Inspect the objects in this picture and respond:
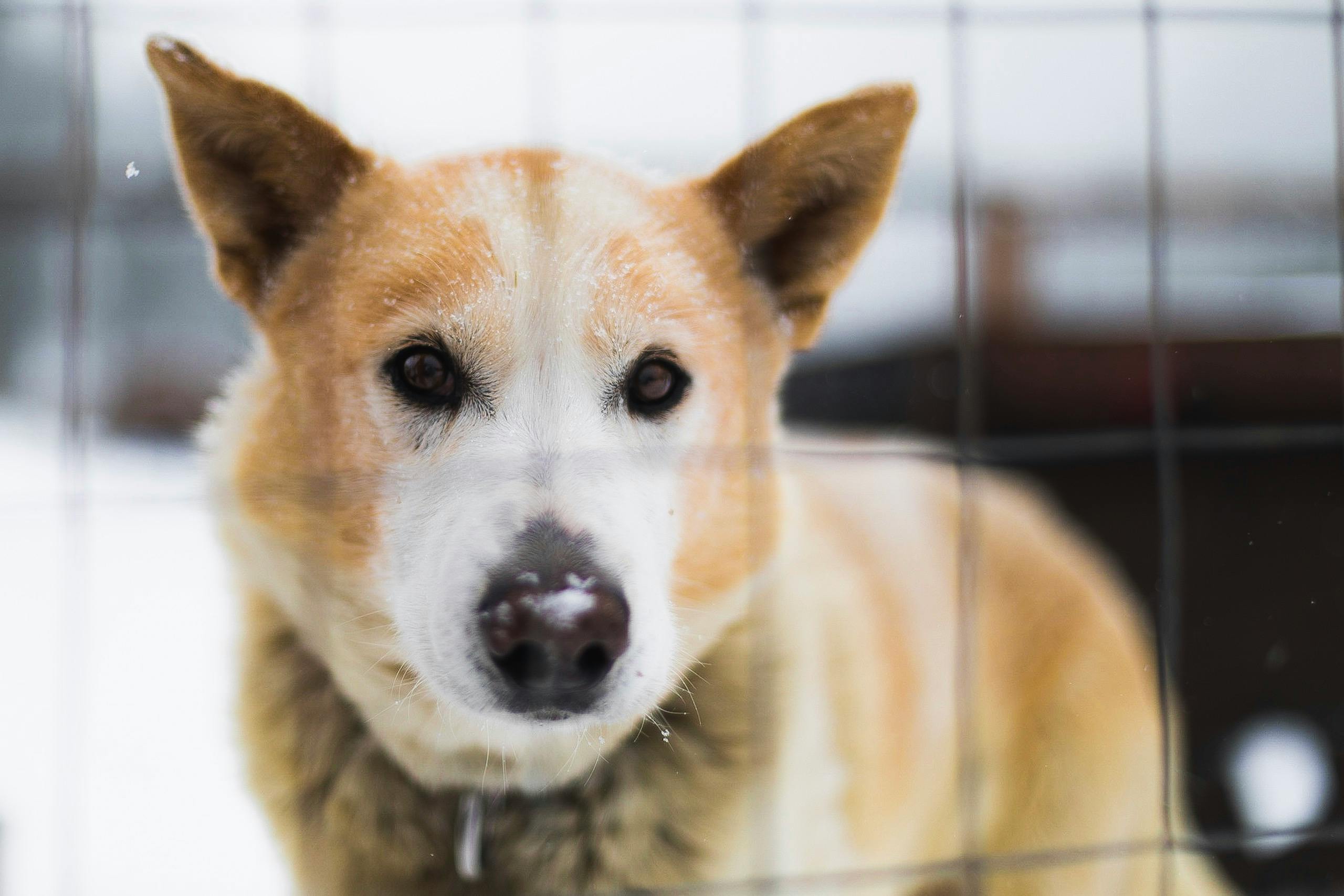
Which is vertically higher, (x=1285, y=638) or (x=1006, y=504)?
(x=1006, y=504)

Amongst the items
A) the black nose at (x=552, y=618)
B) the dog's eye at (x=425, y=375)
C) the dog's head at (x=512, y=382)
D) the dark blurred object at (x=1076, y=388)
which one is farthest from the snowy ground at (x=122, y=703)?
the dark blurred object at (x=1076, y=388)

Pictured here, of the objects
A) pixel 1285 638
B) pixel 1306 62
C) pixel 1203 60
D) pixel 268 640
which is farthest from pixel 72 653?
pixel 1285 638

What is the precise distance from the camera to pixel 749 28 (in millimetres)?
1242

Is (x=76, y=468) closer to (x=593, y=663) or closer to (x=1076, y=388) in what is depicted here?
(x=593, y=663)

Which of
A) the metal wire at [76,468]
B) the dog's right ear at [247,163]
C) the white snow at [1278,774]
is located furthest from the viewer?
the white snow at [1278,774]

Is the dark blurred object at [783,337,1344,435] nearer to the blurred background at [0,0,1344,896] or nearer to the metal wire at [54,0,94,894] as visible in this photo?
the blurred background at [0,0,1344,896]

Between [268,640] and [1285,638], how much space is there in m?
2.13

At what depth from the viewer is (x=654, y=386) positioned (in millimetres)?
1124

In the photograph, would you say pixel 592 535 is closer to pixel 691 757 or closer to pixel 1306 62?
pixel 691 757

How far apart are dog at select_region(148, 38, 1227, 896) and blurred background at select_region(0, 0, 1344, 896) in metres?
0.10

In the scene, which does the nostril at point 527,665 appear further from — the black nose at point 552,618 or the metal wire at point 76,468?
the metal wire at point 76,468

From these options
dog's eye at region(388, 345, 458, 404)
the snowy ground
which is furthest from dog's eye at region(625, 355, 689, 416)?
the snowy ground

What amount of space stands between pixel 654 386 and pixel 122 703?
3.27 feet

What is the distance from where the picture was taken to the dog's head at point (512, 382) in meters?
0.98
